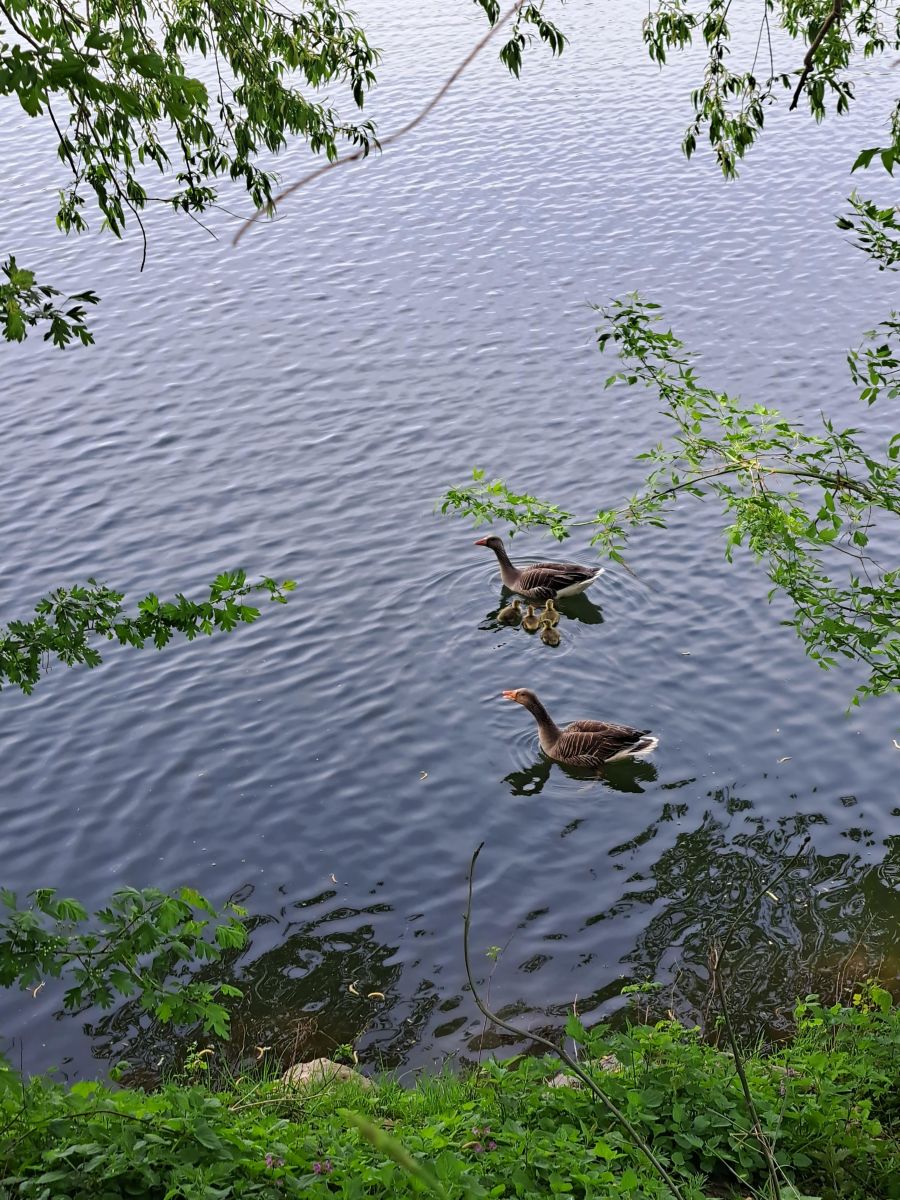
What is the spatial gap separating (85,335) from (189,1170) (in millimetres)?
4236

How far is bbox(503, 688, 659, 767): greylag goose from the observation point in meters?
11.5

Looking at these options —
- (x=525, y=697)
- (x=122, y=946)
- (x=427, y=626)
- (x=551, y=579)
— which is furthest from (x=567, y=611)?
(x=122, y=946)

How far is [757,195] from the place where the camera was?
78.6 ft

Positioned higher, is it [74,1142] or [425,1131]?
[74,1142]

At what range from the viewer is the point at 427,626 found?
549 inches

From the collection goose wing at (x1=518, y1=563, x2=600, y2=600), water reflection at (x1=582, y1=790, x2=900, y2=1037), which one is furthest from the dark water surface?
goose wing at (x1=518, y1=563, x2=600, y2=600)

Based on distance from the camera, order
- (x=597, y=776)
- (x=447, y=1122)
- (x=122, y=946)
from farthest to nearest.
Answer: (x=597, y=776) → (x=447, y=1122) → (x=122, y=946)

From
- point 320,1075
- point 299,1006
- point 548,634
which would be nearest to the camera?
point 320,1075

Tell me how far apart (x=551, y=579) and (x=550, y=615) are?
0.60 meters

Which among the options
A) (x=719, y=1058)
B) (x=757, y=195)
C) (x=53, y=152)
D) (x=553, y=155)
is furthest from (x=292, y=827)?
(x=53, y=152)

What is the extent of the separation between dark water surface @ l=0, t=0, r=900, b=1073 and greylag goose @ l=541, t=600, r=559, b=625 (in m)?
0.27

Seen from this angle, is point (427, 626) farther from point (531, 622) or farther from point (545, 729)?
point (545, 729)

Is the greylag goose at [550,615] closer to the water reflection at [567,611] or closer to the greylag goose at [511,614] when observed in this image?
the water reflection at [567,611]

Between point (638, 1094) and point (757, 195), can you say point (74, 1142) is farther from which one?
point (757, 195)
